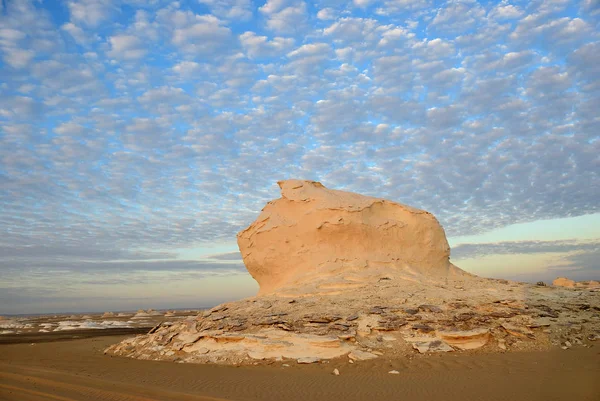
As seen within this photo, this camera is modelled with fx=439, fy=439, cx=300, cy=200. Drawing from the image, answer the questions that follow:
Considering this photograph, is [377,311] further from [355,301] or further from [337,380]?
[337,380]

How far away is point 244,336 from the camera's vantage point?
11750 millimetres

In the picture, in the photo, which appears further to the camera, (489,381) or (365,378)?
(365,378)

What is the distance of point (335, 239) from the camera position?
15.9m

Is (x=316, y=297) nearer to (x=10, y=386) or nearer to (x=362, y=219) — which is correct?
(x=362, y=219)

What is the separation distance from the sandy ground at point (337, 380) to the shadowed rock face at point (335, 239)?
4947mm

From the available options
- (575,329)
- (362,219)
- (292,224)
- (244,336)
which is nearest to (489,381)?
(575,329)

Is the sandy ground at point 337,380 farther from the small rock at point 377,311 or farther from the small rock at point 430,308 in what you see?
the small rock at point 377,311

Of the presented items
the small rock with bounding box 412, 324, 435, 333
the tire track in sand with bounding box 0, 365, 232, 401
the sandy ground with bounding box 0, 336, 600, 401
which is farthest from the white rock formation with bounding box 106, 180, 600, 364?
the tire track in sand with bounding box 0, 365, 232, 401

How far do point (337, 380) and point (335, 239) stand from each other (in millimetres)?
7009

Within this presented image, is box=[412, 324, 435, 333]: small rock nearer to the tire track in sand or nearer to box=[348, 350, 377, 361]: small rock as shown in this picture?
box=[348, 350, 377, 361]: small rock

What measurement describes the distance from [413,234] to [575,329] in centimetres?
588

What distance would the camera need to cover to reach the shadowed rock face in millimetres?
15664

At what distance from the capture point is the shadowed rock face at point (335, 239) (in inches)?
617

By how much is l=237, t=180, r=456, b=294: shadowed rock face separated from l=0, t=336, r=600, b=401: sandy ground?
16.2 feet
